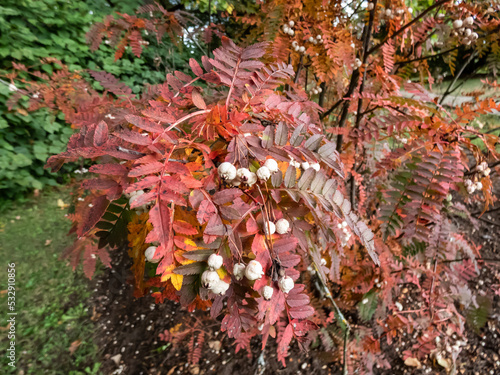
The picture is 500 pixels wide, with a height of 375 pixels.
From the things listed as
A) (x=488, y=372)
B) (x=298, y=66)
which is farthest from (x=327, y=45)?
(x=488, y=372)

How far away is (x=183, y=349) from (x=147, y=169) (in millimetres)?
1367

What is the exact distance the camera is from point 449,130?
0.79 meters

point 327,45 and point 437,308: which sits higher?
point 327,45

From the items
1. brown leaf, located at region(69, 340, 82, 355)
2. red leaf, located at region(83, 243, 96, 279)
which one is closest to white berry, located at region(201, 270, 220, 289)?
red leaf, located at region(83, 243, 96, 279)

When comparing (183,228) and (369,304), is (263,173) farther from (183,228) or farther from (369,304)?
(369,304)

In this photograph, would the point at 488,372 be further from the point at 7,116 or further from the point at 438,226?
the point at 7,116

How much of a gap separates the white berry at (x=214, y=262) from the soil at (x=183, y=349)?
108 centimetres

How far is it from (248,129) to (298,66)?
3.90 ft

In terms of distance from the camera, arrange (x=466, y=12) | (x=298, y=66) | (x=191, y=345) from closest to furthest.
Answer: (x=466, y=12) < (x=191, y=345) < (x=298, y=66)

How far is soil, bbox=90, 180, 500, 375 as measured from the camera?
53.4 inches

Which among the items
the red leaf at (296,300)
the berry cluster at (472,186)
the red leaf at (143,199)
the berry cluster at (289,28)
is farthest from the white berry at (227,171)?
the berry cluster at (289,28)

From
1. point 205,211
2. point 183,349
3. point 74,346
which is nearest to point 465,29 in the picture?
point 205,211

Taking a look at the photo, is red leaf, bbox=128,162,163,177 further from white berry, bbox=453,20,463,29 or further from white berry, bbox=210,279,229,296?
white berry, bbox=453,20,463,29

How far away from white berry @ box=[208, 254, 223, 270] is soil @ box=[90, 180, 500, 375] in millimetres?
1080
